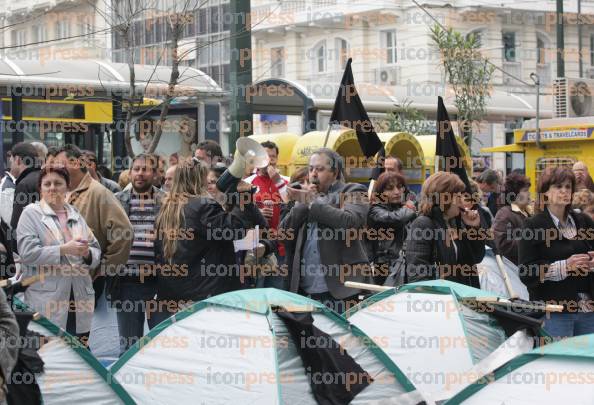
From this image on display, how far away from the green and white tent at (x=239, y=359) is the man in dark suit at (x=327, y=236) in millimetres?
1590

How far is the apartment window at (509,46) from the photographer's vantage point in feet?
152

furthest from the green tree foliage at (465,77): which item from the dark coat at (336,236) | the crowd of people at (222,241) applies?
the dark coat at (336,236)

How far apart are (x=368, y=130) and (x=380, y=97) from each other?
1197 cm

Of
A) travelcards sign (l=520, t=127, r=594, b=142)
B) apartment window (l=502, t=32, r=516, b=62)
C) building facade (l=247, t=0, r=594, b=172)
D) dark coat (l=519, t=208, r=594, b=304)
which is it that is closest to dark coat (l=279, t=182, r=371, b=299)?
dark coat (l=519, t=208, r=594, b=304)

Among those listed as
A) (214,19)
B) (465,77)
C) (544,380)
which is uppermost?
(214,19)

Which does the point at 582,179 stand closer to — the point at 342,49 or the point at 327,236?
the point at 327,236

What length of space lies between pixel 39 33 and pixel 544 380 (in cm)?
4924

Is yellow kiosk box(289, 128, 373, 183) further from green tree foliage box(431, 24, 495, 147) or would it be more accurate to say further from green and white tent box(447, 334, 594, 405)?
green and white tent box(447, 334, 594, 405)

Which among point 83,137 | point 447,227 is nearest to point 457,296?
point 447,227

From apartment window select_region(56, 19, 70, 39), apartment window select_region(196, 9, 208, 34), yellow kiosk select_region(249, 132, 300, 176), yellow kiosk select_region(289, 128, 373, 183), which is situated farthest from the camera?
apartment window select_region(56, 19, 70, 39)

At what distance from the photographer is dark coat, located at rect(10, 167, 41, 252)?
33.0ft

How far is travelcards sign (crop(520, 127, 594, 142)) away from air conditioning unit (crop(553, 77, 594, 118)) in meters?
0.94

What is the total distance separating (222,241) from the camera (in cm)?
852

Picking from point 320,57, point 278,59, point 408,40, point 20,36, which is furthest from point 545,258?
point 20,36
